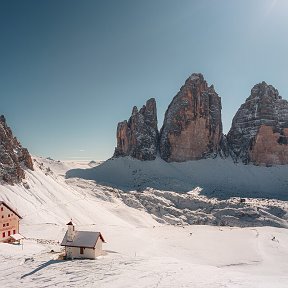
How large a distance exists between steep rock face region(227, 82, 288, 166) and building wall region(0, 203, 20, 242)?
109 metres

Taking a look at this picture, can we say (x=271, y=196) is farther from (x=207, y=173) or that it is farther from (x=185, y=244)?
(x=185, y=244)

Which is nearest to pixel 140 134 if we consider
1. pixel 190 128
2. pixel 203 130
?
pixel 190 128

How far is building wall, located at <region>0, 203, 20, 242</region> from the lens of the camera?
51888 millimetres

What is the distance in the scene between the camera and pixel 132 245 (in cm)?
5409

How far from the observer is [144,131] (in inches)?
5925

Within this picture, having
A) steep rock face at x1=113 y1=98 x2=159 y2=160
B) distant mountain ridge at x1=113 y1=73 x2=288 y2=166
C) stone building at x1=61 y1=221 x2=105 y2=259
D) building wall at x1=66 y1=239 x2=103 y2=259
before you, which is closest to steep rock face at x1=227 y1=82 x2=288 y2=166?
distant mountain ridge at x1=113 y1=73 x2=288 y2=166

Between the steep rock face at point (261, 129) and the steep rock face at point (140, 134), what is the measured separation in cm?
3444

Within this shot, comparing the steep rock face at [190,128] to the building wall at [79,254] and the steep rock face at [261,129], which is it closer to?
the steep rock face at [261,129]

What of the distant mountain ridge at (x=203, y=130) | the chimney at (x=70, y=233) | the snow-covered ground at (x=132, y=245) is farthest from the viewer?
the distant mountain ridge at (x=203, y=130)

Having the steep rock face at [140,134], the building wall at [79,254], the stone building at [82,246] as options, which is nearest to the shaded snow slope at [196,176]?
the steep rock face at [140,134]

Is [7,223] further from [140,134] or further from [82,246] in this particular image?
[140,134]

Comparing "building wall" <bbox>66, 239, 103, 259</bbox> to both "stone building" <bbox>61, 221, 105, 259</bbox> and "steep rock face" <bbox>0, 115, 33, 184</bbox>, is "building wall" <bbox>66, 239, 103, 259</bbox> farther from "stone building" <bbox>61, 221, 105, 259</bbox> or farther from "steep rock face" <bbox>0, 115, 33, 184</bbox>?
"steep rock face" <bbox>0, 115, 33, 184</bbox>

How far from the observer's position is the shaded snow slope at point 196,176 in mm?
125394

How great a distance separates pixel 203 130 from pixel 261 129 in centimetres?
2243
